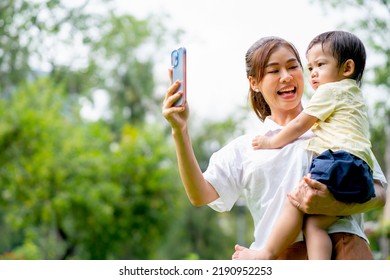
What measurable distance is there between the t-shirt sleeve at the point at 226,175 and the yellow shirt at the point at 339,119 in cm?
24

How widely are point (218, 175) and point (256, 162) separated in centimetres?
15

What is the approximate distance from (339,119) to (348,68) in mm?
169

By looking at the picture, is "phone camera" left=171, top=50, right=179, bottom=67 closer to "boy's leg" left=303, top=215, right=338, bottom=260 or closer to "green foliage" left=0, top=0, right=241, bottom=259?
"boy's leg" left=303, top=215, right=338, bottom=260

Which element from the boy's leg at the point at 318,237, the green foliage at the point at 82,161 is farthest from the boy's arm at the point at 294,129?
the green foliage at the point at 82,161

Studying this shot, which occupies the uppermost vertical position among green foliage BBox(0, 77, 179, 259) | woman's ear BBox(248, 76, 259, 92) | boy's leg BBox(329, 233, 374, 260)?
woman's ear BBox(248, 76, 259, 92)

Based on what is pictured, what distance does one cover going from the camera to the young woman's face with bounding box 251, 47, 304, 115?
2.12 meters

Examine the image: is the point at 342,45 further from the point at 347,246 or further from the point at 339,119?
the point at 347,246

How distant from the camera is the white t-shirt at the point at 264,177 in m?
2.07

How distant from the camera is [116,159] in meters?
16.0

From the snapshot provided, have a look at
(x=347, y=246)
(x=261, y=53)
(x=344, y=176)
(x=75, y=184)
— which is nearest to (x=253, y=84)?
(x=261, y=53)

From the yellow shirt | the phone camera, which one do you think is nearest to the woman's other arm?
the yellow shirt

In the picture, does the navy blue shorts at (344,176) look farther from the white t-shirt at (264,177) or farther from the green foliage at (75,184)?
the green foliage at (75,184)

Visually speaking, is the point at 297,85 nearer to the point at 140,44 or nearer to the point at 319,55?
the point at 319,55

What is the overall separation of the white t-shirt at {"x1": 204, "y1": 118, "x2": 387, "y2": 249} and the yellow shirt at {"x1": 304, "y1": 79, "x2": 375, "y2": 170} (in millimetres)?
57
